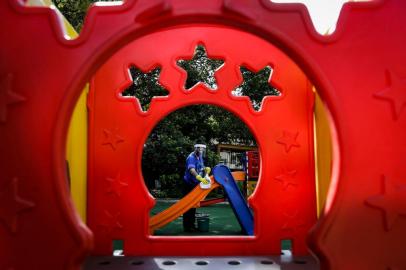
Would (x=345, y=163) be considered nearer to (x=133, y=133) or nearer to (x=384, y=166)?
(x=384, y=166)

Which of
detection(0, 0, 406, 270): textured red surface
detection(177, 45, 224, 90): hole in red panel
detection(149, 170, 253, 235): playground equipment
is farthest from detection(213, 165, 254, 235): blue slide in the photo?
detection(177, 45, 224, 90): hole in red panel

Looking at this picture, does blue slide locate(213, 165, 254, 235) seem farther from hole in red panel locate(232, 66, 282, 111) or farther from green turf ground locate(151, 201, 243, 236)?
hole in red panel locate(232, 66, 282, 111)

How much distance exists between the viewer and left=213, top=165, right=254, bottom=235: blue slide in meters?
7.43

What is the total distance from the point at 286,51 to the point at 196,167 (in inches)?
244

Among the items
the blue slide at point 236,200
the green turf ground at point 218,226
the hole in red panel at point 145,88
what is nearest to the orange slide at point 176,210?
the blue slide at point 236,200

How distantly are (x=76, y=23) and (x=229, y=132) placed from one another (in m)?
9.12

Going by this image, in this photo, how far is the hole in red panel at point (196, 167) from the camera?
828 cm

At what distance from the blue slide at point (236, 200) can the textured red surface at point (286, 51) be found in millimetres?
4509

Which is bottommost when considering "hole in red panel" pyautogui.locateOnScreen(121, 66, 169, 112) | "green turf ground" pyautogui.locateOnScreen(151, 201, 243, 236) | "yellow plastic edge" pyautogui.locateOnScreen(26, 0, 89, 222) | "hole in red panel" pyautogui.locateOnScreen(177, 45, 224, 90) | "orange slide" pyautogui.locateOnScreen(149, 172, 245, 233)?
"green turf ground" pyautogui.locateOnScreen(151, 201, 243, 236)

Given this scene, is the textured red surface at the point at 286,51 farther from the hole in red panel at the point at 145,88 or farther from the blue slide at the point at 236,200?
the hole in red panel at the point at 145,88

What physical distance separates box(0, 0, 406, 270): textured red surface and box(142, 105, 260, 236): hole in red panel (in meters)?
4.52

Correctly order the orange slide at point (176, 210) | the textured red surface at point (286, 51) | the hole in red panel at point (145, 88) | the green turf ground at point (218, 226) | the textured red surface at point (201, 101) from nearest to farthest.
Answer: the textured red surface at point (286, 51) → the textured red surface at point (201, 101) → the orange slide at point (176, 210) → the green turf ground at point (218, 226) → the hole in red panel at point (145, 88)

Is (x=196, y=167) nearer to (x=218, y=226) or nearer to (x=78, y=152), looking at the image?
(x=218, y=226)

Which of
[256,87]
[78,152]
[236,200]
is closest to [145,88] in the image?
[256,87]
